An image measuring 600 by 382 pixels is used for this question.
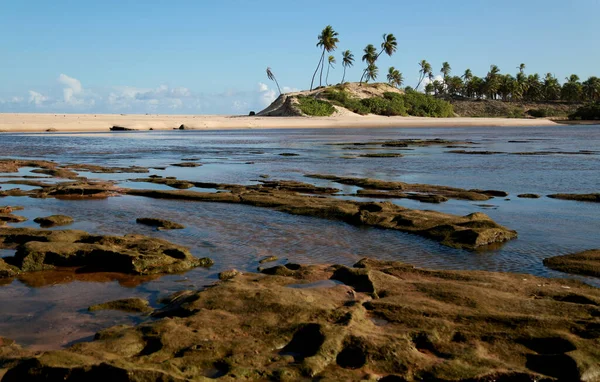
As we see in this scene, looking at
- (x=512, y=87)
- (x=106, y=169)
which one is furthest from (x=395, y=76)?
(x=106, y=169)

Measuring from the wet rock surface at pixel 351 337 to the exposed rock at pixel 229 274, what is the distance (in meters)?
0.64

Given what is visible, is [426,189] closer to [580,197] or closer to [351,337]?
[580,197]

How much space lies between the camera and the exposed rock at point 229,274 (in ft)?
25.9

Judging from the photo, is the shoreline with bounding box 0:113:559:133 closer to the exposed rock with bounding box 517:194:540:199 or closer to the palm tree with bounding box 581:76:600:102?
the palm tree with bounding box 581:76:600:102

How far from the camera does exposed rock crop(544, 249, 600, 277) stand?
8422 mm

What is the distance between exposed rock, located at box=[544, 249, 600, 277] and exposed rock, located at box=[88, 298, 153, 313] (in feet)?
20.4

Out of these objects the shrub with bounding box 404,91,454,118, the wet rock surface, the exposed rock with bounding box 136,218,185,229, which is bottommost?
the exposed rock with bounding box 136,218,185,229

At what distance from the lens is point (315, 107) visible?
3627 inches

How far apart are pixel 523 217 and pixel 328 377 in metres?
9.97

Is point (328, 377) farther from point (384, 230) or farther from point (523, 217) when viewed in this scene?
point (523, 217)

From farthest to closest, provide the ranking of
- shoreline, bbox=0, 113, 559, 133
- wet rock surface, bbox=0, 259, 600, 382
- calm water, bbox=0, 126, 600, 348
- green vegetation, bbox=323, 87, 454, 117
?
green vegetation, bbox=323, 87, 454, 117, shoreline, bbox=0, 113, 559, 133, calm water, bbox=0, 126, 600, 348, wet rock surface, bbox=0, 259, 600, 382

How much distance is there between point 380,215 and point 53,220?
23.2 feet

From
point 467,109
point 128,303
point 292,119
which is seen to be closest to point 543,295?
point 128,303

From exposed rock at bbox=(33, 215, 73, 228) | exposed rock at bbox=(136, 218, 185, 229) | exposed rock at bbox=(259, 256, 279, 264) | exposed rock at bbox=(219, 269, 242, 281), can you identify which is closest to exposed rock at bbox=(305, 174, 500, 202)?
exposed rock at bbox=(136, 218, 185, 229)
